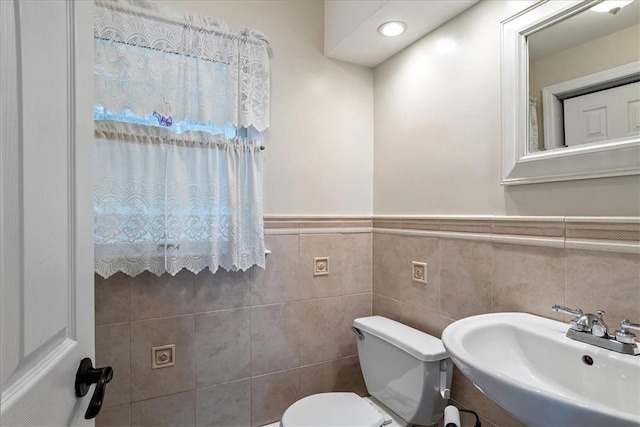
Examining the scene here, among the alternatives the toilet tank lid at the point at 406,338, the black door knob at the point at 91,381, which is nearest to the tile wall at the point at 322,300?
the toilet tank lid at the point at 406,338

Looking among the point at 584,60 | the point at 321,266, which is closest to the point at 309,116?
the point at 321,266

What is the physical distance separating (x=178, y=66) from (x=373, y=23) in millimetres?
897

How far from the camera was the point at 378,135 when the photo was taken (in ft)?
6.54

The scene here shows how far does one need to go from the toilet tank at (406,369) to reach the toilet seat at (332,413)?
0.12 metres

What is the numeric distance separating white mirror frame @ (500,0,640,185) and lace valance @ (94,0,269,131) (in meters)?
1.04

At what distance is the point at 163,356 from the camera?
150cm

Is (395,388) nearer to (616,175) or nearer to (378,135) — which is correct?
(616,175)

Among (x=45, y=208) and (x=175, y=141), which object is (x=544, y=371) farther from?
(x=175, y=141)

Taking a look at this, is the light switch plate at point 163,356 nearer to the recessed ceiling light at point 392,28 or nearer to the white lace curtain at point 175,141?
the white lace curtain at point 175,141

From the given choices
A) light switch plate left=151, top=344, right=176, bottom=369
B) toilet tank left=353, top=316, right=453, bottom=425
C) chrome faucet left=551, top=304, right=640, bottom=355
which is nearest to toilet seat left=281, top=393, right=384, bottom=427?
toilet tank left=353, top=316, right=453, bottom=425

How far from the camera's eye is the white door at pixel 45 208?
42 centimetres

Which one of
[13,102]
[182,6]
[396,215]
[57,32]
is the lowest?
[396,215]

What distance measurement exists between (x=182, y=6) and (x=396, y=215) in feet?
4.73

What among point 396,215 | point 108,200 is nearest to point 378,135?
point 396,215
